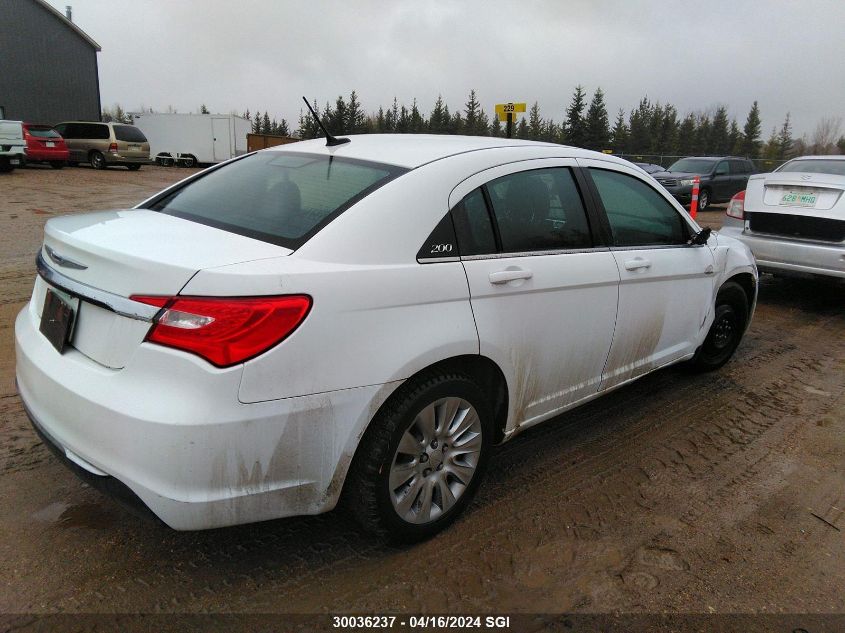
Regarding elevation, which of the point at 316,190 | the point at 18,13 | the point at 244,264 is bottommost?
the point at 244,264

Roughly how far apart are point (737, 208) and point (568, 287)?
540 centimetres

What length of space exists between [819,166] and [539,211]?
6.43 metres

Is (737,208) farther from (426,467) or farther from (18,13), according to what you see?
(18,13)

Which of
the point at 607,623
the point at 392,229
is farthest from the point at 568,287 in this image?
the point at 607,623

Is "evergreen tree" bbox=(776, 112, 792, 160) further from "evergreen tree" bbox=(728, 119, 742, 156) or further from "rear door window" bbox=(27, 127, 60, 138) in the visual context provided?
"rear door window" bbox=(27, 127, 60, 138)

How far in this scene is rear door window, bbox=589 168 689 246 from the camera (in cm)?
342

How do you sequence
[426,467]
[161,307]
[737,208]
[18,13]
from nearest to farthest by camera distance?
[161,307] → [426,467] → [737,208] → [18,13]

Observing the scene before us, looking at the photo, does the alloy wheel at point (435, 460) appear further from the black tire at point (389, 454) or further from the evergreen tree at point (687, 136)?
the evergreen tree at point (687, 136)

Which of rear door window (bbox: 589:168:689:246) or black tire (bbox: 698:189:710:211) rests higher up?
rear door window (bbox: 589:168:689:246)

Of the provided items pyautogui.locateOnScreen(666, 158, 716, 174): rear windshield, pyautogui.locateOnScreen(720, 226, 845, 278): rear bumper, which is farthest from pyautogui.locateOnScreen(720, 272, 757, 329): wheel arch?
pyautogui.locateOnScreen(666, 158, 716, 174): rear windshield

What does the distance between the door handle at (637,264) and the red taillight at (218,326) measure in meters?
2.10

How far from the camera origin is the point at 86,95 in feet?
113

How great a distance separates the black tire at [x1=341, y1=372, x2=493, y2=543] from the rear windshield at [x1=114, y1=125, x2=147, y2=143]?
2489 cm

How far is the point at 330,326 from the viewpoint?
209 cm
